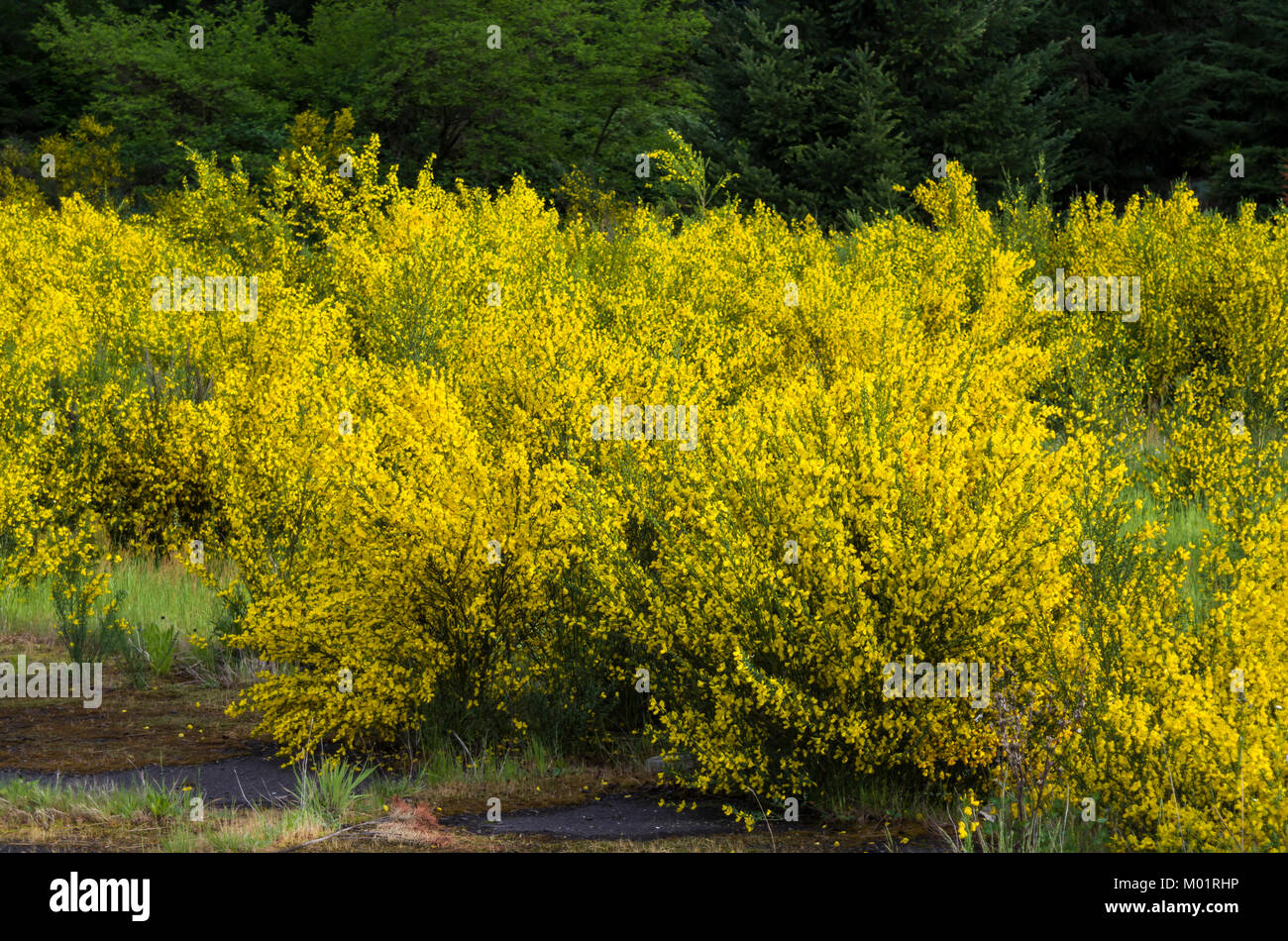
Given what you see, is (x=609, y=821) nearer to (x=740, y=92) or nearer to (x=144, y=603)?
(x=144, y=603)

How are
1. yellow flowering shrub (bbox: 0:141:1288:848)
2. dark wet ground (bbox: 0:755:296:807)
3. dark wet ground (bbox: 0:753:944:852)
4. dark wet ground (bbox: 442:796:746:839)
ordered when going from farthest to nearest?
1. dark wet ground (bbox: 0:755:296:807)
2. dark wet ground (bbox: 442:796:746:839)
3. dark wet ground (bbox: 0:753:944:852)
4. yellow flowering shrub (bbox: 0:141:1288:848)

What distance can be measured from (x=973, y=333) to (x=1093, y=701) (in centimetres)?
527

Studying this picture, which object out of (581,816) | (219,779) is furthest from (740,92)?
(581,816)

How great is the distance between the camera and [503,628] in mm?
6344

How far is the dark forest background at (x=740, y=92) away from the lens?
21172 millimetres

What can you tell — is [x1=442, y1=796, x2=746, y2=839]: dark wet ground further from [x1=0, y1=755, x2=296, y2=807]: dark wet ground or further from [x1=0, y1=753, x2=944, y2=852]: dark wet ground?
[x1=0, y1=755, x2=296, y2=807]: dark wet ground

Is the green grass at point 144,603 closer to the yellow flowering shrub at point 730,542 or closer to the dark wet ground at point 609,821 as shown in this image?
the yellow flowering shrub at point 730,542

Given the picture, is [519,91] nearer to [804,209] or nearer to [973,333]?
[804,209]

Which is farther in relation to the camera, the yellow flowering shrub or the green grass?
the green grass

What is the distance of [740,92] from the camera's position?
72.4 ft

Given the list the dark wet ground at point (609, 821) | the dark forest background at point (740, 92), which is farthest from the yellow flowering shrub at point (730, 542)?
the dark forest background at point (740, 92)

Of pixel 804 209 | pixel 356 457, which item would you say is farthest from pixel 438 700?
pixel 804 209

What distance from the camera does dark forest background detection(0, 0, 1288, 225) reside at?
69.5 feet

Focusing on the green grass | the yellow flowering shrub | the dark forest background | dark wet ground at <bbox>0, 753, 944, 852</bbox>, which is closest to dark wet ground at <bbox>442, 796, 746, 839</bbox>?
dark wet ground at <bbox>0, 753, 944, 852</bbox>
